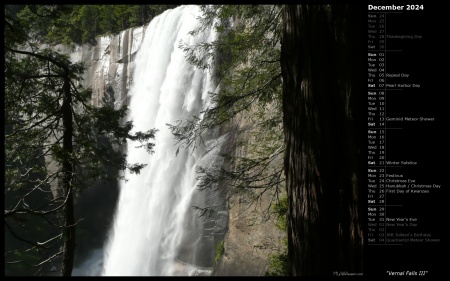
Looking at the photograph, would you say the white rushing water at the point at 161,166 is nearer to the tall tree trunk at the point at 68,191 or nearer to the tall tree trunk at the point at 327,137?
the tall tree trunk at the point at 68,191

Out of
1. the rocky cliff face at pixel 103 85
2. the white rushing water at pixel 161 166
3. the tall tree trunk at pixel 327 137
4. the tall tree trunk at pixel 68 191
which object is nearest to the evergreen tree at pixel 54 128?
the tall tree trunk at pixel 68 191

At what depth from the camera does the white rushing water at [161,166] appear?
17.1 m

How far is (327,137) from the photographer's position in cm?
229

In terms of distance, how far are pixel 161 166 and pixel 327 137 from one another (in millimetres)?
17488

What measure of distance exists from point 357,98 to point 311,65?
374 millimetres

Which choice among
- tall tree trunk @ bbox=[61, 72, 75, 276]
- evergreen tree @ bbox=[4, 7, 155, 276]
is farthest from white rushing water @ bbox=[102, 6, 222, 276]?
tall tree trunk @ bbox=[61, 72, 75, 276]

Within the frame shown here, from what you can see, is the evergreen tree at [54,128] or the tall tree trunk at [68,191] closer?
the evergreen tree at [54,128]

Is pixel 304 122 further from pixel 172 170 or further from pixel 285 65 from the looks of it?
pixel 172 170

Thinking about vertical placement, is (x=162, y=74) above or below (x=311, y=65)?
above

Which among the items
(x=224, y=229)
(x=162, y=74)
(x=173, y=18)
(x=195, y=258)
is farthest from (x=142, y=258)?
(x=173, y=18)

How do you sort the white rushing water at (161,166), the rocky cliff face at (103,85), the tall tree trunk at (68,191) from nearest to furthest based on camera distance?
the tall tree trunk at (68,191), the white rushing water at (161,166), the rocky cliff face at (103,85)

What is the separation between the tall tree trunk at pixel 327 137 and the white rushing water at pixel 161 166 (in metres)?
13.5

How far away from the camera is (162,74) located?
75.9 ft

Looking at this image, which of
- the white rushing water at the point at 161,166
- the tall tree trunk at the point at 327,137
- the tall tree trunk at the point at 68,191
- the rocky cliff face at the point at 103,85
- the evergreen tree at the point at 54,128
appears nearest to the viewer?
the tall tree trunk at the point at 327,137
